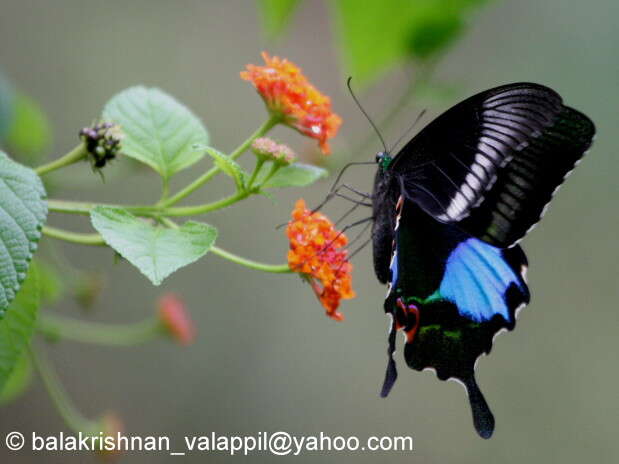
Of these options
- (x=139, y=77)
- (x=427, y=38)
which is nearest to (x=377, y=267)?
(x=427, y=38)

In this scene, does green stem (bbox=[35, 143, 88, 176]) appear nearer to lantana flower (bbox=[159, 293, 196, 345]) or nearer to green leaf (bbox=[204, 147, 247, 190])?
green leaf (bbox=[204, 147, 247, 190])

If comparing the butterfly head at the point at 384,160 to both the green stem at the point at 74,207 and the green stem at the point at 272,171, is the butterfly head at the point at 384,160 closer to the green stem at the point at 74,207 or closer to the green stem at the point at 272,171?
the green stem at the point at 272,171

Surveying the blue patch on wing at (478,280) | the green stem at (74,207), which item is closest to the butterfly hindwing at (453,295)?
the blue patch on wing at (478,280)

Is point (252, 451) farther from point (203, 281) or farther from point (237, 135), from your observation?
point (237, 135)

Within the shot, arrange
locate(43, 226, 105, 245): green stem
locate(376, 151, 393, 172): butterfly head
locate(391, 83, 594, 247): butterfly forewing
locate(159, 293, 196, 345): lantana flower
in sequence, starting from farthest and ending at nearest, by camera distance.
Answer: locate(159, 293, 196, 345): lantana flower → locate(376, 151, 393, 172): butterfly head → locate(391, 83, 594, 247): butterfly forewing → locate(43, 226, 105, 245): green stem

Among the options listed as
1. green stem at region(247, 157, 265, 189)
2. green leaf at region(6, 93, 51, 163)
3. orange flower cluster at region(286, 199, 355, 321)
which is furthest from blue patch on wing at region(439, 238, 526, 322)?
green leaf at region(6, 93, 51, 163)

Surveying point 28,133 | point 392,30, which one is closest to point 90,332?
point 28,133
